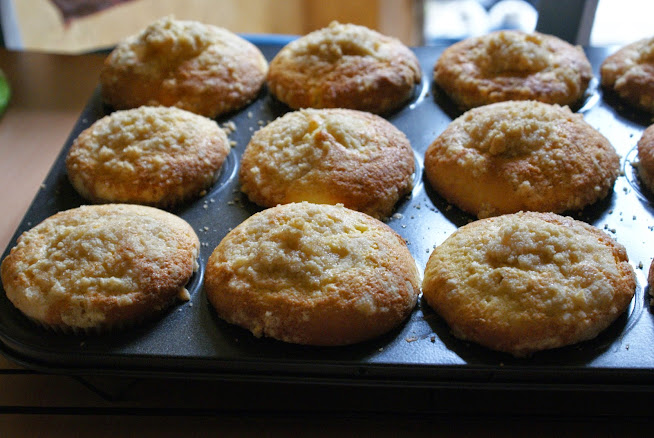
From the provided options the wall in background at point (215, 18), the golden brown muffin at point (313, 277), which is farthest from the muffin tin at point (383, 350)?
the wall in background at point (215, 18)

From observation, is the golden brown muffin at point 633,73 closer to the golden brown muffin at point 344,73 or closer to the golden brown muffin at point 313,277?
the golden brown muffin at point 344,73

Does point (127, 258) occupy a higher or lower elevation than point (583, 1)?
lower

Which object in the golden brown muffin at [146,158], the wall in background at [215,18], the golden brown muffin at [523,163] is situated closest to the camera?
the golden brown muffin at [523,163]

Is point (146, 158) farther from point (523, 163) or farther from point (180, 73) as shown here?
point (523, 163)

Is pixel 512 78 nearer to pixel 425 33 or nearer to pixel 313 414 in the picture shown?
pixel 313 414

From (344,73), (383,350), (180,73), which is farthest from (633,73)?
(180,73)

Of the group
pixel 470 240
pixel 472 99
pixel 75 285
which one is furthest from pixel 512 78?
pixel 75 285

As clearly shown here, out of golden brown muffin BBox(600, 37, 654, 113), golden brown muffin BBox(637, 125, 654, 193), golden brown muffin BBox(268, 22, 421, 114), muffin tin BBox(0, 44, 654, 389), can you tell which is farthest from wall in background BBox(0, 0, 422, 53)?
muffin tin BBox(0, 44, 654, 389)
